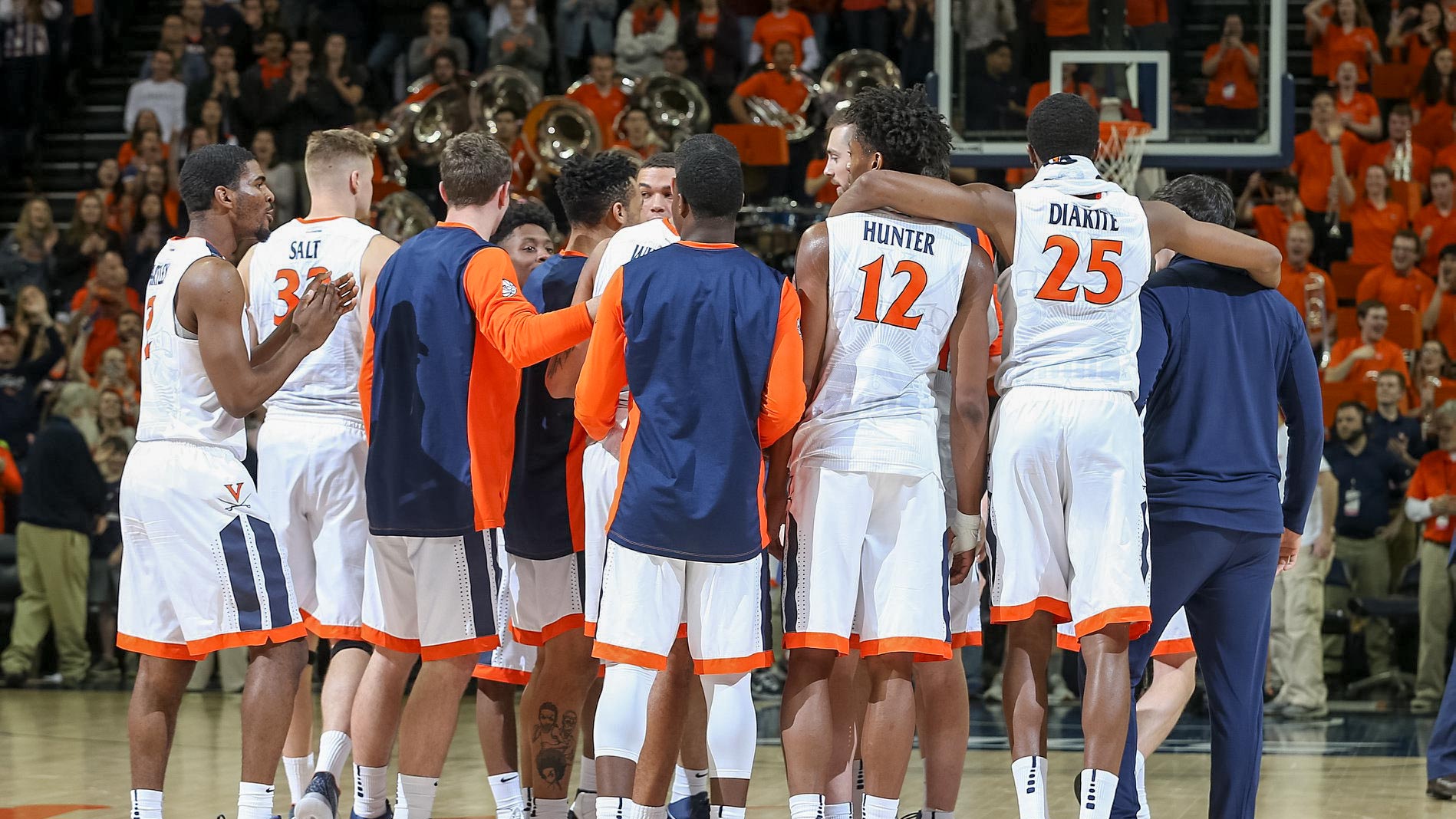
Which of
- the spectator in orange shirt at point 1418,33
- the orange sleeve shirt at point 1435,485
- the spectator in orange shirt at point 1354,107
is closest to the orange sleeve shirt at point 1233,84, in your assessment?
the orange sleeve shirt at point 1435,485

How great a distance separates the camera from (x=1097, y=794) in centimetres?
530

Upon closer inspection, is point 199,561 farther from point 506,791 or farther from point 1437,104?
point 1437,104

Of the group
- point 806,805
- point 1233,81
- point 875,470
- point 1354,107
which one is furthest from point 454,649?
point 1354,107

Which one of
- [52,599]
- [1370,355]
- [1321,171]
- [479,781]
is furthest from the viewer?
[1321,171]

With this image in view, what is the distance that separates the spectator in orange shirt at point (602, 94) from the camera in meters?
16.0

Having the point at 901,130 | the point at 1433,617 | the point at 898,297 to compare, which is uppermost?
the point at 901,130

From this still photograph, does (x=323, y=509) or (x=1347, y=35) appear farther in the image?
(x=1347, y=35)

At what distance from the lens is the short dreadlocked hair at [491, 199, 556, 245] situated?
6.82 m

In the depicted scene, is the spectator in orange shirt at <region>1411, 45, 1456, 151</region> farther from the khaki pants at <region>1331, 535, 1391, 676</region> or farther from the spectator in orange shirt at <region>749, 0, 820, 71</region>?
the spectator in orange shirt at <region>749, 0, 820, 71</region>

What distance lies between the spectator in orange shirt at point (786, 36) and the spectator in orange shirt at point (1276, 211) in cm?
426

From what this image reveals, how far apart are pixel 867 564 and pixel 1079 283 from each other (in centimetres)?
115

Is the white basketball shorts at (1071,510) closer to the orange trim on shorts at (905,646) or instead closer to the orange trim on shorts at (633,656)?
the orange trim on shorts at (905,646)

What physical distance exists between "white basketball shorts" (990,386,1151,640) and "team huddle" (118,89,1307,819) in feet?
0.03

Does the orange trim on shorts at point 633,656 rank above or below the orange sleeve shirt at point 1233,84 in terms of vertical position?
below
